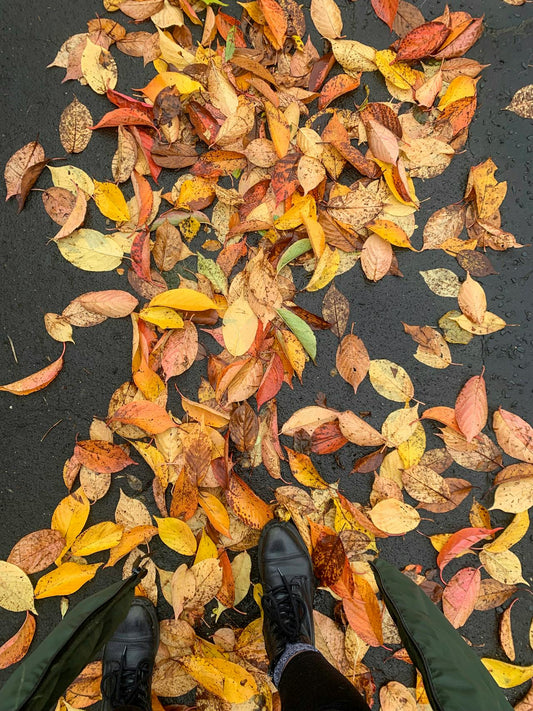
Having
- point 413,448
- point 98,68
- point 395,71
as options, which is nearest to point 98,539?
point 413,448

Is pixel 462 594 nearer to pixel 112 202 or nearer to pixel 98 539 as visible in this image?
pixel 98 539

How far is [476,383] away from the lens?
1.52 m

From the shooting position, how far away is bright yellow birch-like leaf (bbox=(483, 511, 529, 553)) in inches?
58.5

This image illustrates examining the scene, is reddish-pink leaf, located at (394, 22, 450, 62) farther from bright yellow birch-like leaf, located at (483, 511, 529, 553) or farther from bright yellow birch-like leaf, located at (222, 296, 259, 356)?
bright yellow birch-like leaf, located at (483, 511, 529, 553)

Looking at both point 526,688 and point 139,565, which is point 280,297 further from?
point 526,688

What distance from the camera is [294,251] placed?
1482mm

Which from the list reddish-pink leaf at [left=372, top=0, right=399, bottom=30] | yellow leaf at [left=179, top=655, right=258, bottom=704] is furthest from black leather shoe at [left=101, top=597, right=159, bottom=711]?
reddish-pink leaf at [left=372, top=0, right=399, bottom=30]

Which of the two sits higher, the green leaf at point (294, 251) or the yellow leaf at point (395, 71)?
the yellow leaf at point (395, 71)

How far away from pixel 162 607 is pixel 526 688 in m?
1.18

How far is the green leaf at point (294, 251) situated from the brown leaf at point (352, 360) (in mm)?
305

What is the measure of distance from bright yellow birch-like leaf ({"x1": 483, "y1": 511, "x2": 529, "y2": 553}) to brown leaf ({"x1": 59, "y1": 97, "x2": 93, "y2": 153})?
5.97 feet

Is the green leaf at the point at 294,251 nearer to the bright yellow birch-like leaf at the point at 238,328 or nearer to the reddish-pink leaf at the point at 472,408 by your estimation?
the bright yellow birch-like leaf at the point at 238,328

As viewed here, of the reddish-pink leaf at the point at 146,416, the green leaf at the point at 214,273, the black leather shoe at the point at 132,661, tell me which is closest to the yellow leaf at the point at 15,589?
the black leather shoe at the point at 132,661

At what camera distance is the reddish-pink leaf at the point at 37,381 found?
4.96ft
